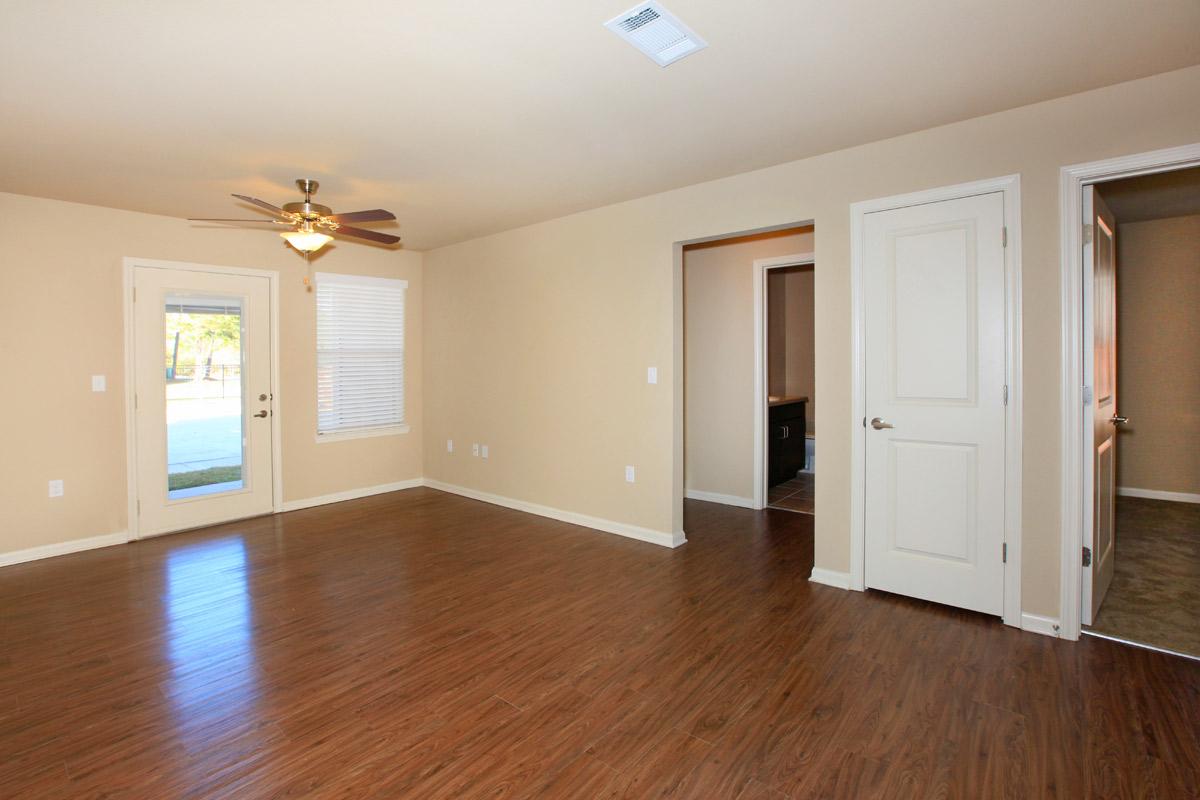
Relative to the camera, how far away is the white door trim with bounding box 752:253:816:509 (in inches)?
206

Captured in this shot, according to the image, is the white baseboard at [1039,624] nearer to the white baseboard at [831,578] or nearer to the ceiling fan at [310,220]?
the white baseboard at [831,578]

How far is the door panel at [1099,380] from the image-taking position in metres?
2.75

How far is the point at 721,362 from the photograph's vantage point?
5547 millimetres

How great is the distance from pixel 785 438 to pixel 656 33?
472cm

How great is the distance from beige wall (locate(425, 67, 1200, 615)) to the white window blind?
36 cm

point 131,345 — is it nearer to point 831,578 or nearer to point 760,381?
point 760,381

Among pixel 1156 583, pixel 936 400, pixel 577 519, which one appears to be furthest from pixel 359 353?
pixel 1156 583

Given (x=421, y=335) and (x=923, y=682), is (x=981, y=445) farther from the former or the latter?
(x=421, y=335)

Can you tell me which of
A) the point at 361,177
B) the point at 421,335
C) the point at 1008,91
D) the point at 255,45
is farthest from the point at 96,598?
the point at 1008,91

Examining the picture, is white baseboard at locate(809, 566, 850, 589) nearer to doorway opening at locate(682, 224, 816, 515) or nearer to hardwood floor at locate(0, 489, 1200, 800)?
hardwood floor at locate(0, 489, 1200, 800)

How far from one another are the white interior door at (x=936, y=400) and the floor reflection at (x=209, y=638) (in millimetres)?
3202

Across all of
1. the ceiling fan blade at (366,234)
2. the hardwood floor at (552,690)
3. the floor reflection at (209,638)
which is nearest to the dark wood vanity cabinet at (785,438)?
the hardwood floor at (552,690)

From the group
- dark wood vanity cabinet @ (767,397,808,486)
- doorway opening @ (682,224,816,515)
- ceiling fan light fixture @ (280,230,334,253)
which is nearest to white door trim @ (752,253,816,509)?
doorway opening @ (682,224,816,515)

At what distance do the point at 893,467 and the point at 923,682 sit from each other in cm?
119
